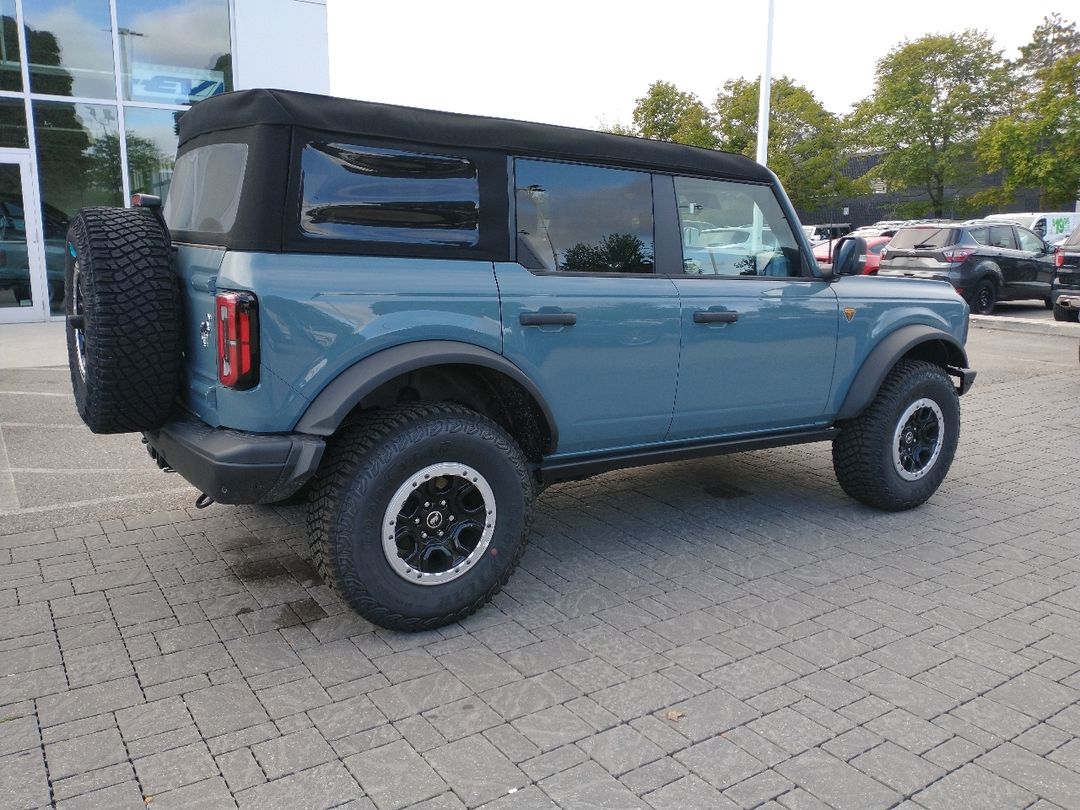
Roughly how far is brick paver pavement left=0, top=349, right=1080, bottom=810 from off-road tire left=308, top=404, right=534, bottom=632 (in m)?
0.15

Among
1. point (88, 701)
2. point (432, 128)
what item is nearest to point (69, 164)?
point (432, 128)

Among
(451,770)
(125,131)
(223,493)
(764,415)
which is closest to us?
(451,770)

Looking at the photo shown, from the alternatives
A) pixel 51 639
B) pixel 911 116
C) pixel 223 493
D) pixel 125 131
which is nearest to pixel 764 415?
pixel 223 493

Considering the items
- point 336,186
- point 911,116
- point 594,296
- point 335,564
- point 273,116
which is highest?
point 911,116

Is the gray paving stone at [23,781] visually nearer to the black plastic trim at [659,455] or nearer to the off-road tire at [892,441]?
the black plastic trim at [659,455]

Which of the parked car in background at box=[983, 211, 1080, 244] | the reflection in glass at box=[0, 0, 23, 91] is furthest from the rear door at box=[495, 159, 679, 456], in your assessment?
the parked car in background at box=[983, 211, 1080, 244]

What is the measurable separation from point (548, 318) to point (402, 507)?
98 cm

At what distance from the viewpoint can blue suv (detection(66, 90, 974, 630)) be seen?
3.18 metres

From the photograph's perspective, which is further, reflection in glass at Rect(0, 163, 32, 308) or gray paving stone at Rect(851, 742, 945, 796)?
reflection in glass at Rect(0, 163, 32, 308)

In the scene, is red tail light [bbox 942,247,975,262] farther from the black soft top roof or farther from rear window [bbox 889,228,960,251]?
the black soft top roof

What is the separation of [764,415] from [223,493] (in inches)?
106

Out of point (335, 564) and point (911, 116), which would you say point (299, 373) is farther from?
point (911, 116)

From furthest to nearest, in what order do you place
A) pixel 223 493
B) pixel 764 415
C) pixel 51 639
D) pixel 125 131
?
pixel 125 131
pixel 764 415
pixel 51 639
pixel 223 493

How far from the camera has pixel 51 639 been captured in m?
3.35
